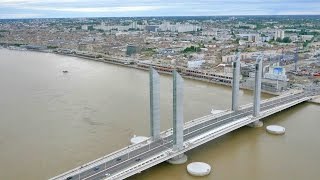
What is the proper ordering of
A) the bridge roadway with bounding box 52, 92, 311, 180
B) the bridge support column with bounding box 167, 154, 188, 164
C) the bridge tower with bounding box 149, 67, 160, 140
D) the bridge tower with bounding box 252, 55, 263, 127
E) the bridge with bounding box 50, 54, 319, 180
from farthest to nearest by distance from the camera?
the bridge tower with bounding box 252, 55, 263, 127, the bridge tower with bounding box 149, 67, 160, 140, the bridge support column with bounding box 167, 154, 188, 164, the bridge with bounding box 50, 54, 319, 180, the bridge roadway with bounding box 52, 92, 311, 180

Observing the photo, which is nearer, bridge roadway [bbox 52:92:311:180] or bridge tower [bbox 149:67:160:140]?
bridge roadway [bbox 52:92:311:180]

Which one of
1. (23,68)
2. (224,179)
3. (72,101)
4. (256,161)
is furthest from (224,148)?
(23,68)

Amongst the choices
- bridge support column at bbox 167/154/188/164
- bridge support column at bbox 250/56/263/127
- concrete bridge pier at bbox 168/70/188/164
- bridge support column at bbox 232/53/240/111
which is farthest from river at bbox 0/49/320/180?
bridge support column at bbox 232/53/240/111

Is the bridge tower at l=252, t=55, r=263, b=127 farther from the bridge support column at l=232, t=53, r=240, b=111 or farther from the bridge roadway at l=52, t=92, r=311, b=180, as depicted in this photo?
the bridge support column at l=232, t=53, r=240, b=111

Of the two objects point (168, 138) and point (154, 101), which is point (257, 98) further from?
point (154, 101)

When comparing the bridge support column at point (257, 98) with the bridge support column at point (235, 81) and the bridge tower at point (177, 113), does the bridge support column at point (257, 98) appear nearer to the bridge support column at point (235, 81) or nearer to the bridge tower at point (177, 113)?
the bridge support column at point (235, 81)

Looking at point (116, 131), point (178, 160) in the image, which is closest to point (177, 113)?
point (178, 160)

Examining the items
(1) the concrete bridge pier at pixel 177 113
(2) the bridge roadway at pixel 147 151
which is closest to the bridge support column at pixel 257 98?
(2) the bridge roadway at pixel 147 151
